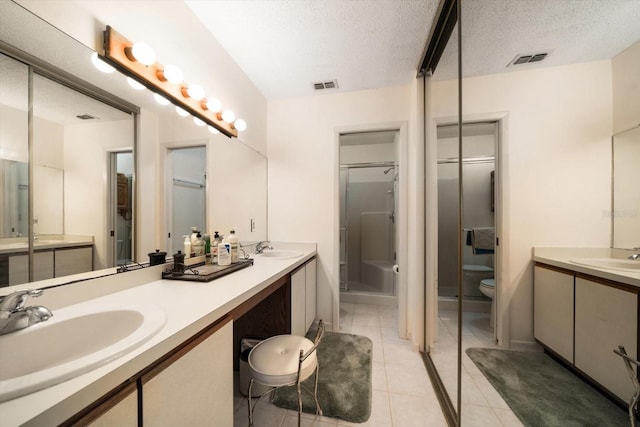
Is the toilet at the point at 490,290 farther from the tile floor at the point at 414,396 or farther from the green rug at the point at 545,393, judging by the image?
the green rug at the point at 545,393

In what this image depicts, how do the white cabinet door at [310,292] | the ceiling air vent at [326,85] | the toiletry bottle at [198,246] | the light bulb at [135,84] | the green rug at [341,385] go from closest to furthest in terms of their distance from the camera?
the light bulb at [135,84] → the green rug at [341,385] → the toiletry bottle at [198,246] → the white cabinet door at [310,292] → the ceiling air vent at [326,85]

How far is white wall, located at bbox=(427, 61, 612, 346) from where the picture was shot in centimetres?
61

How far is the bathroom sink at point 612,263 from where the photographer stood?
1.77 ft

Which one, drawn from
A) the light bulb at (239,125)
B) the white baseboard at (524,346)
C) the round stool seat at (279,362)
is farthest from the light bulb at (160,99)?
the white baseboard at (524,346)

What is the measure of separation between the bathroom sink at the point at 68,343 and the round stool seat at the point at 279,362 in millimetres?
533

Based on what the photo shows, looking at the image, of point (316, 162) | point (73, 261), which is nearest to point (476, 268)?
point (316, 162)

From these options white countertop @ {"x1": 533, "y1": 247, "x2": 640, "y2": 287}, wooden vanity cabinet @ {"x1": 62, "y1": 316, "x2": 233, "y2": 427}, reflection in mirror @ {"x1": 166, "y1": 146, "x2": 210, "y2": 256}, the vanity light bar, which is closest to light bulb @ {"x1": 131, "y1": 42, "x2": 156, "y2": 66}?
the vanity light bar

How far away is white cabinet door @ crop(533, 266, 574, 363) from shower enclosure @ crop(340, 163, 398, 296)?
2474mm

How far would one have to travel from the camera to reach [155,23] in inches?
46.4

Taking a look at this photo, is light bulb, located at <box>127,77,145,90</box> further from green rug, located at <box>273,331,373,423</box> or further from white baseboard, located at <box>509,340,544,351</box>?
white baseboard, located at <box>509,340,544,351</box>

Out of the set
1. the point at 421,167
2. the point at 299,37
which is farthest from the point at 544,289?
the point at 299,37

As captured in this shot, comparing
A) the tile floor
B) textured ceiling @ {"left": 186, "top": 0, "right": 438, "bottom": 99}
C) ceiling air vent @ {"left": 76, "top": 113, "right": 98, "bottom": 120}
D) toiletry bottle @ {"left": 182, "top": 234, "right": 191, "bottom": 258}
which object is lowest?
the tile floor

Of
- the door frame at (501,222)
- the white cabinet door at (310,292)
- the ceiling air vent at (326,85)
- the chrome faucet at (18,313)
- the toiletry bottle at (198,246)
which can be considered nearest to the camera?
the chrome faucet at (18,313)

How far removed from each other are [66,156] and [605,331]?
6.19 feet
